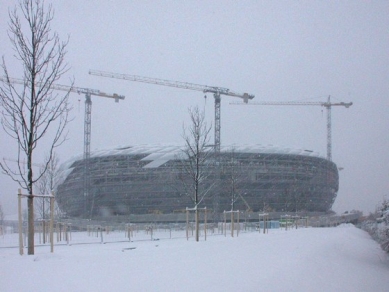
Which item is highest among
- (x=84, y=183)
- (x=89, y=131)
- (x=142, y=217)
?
(x=89, y=131)

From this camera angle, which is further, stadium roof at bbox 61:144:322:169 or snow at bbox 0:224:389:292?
stadium roof at bbox 61:144:322:169

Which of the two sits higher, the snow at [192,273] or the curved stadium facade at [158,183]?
the snow at [192,273]

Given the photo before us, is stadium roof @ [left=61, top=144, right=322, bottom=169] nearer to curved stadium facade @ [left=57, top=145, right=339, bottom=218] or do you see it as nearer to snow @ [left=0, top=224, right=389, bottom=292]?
curved stadium facade @ [left=57, top=145, right=339, bottom=218]

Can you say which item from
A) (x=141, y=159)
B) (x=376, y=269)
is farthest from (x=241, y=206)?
(x=376, y=269)

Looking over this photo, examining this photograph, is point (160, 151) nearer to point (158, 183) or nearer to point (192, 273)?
point (158, 183)

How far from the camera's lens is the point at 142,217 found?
66.4 metres

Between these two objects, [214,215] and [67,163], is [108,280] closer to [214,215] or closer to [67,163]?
[214,215]

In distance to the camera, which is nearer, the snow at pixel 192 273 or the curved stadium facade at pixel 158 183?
the snow at pixel 192 273

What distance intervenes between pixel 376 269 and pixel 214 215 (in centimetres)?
4520

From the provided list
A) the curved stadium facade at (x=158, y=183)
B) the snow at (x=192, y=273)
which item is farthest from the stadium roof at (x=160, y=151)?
the snow at (x=192, y=273)

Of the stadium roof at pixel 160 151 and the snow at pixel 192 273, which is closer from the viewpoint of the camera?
the snow at pixel 192 273

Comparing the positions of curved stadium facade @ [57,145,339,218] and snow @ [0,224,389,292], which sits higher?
snow @ [0,224,389,292]

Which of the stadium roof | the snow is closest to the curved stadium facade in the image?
the stadium roof

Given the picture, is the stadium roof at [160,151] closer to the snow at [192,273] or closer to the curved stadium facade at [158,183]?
the curved stadium facade at [158,183]
